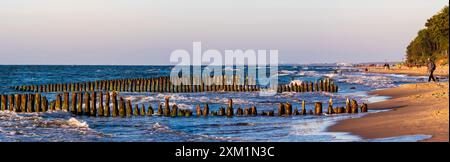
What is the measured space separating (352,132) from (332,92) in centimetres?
3090

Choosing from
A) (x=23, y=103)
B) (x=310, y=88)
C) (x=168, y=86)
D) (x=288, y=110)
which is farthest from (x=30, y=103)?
(x=168, y=86)

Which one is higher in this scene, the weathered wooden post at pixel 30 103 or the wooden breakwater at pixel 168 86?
the weathered wooden post at pixel 30 103

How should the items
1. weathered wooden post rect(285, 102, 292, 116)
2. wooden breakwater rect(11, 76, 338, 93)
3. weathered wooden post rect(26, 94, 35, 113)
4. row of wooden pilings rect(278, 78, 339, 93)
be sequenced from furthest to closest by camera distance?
1. wooden breakwater rect(11, 76, 338, 93)
2. row of wooden pilings rect(278, 78, 339, 93)
3. weathered wooden post rect(26, 94, 35, 113)
4. weathered wooden post rect(285, 102, 292, 116)

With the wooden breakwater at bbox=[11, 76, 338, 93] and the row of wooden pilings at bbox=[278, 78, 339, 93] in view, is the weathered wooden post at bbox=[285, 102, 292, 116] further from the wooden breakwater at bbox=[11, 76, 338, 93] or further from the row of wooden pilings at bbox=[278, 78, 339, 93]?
the row of wooden pilings at bbox=[278, 78, 339, 93]

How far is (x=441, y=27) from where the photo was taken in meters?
67.5

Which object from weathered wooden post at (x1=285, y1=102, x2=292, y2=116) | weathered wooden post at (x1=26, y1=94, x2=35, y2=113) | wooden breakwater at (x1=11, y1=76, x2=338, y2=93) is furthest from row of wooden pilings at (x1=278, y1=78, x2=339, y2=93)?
weathered wooden post at (x1=26, y1=94, x2=35, y2=113)

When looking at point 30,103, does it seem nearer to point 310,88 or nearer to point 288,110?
point 288,110

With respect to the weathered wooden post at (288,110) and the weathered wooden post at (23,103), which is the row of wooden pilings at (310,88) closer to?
the weathered wooden post at (288,110)

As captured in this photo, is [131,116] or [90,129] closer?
[90,129]

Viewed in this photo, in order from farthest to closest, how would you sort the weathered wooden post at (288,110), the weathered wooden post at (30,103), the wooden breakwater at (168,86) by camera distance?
the wooden breakwater at (168,86)
the weathered wooden post at (30,103)
the weathered wooden post at (288,110)

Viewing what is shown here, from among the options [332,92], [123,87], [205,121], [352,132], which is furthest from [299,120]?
[123,87]

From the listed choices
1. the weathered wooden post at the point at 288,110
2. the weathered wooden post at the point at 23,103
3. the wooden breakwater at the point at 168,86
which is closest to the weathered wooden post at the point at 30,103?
the weathered wooden post at the point at 23,103

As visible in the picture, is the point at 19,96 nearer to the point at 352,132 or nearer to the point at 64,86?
the point at 352,132
